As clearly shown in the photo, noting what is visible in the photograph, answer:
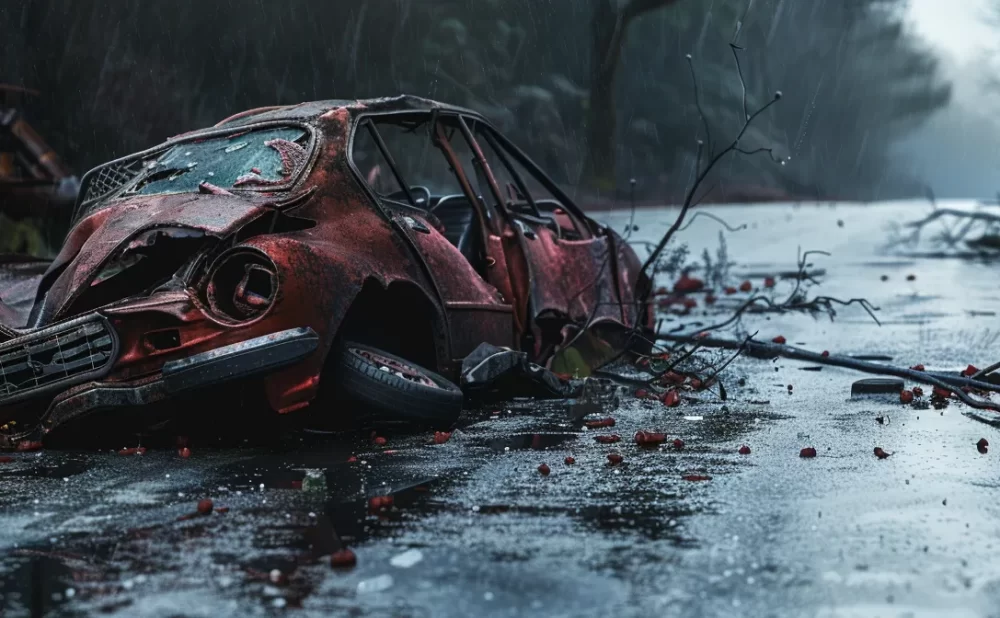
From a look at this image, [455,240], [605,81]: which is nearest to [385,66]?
[605,81]

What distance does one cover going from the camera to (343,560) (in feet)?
12.2

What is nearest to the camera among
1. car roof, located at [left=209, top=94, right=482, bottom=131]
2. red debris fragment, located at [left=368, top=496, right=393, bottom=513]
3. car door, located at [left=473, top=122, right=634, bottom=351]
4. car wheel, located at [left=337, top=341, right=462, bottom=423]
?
red debris fragment, located at [left=368, top=496, right=393, bottom=513]

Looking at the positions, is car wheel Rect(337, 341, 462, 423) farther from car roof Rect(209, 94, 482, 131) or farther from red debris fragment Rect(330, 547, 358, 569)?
red debris fragment Rect(330, 547, 358, 569)

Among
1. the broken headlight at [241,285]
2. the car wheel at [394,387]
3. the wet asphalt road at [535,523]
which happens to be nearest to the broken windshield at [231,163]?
the broken headlight at [241,285]

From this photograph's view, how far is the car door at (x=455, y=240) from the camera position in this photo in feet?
21.9

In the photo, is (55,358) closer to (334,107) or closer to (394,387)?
(394,387)

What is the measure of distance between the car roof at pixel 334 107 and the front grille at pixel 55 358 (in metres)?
1.89

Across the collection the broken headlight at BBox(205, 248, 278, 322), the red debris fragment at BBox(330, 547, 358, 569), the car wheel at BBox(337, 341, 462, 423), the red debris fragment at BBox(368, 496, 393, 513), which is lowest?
the red debris fragment at BBox(368, 496, 393, 513)

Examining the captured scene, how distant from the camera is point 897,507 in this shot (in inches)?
179

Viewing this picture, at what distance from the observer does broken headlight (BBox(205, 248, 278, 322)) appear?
554cm

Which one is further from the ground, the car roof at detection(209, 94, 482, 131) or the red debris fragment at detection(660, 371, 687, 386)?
the car roof at detection(209, 94, 482, 131)

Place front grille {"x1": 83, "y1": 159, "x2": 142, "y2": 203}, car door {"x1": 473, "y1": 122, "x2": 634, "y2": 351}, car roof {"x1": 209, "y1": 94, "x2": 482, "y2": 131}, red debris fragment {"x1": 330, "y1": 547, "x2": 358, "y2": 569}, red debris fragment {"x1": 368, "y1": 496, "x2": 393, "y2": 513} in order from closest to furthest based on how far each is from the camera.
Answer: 1. red debris fragment {"x1": 330, "y1": 547, "x2": 358, "y2": 569}
2. red debris fragment {"x1": 368, "y1": 496, "x2": 393, "y2": 513}
3. car roof {"x1": 209, "y1": 94, "x2": 482, "y2": 131}
4. front grille {"x1": 83, "y1": 159, "x2": 142, "y2": 203}
5. car door {"x1": 473, "y1": 122, "x2": 634, "y2": 351}

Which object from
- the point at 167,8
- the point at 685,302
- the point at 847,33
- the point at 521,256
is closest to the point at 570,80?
the point at 167,8

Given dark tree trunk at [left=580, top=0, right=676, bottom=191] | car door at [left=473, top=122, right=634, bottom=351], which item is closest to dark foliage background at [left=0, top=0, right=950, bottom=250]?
dark tree trunk at [left=580, top=0, right=676, bottom=191]
